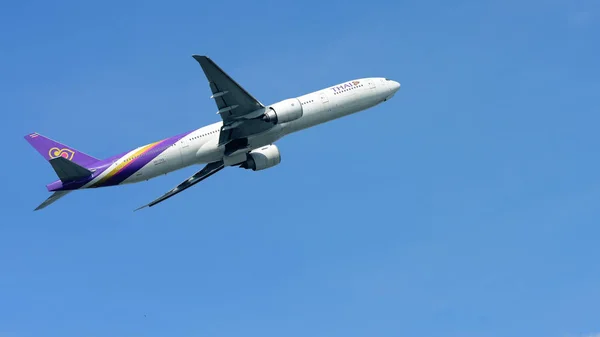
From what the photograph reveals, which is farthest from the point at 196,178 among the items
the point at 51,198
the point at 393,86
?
the point at 393,86

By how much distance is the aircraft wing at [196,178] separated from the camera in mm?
80500

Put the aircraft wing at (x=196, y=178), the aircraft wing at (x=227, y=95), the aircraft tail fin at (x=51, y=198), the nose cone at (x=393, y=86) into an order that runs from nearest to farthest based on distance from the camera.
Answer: the aircraft wing at (x=227, y=95), the aircraft tail fin at (x=51, y=198), the aircraft wing at (x=196, y=178), the nose cone at (x=393, y=86)

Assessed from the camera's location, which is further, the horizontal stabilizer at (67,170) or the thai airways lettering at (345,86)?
the thai airways lettering at (345,86)

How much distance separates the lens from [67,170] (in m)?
73.0

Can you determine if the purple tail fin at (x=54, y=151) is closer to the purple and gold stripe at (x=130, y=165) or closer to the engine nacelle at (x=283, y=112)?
the purple and gold stripe at (x=130, y=165)

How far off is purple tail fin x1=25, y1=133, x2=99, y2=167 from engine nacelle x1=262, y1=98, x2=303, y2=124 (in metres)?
14.1

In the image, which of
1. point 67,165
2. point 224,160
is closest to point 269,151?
point 224,160

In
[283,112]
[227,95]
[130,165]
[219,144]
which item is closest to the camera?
[227,95]

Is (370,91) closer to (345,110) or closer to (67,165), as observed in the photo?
(345,110)

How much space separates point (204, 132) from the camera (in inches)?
3036

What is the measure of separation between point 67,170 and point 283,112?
55.5 feet

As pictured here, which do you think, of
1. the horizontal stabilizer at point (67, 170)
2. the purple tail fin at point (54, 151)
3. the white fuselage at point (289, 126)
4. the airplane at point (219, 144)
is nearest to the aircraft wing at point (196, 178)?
the airplane at point (219, 144)

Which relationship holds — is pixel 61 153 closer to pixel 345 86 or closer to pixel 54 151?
pixel 54 151

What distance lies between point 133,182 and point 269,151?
1158 centimetres
